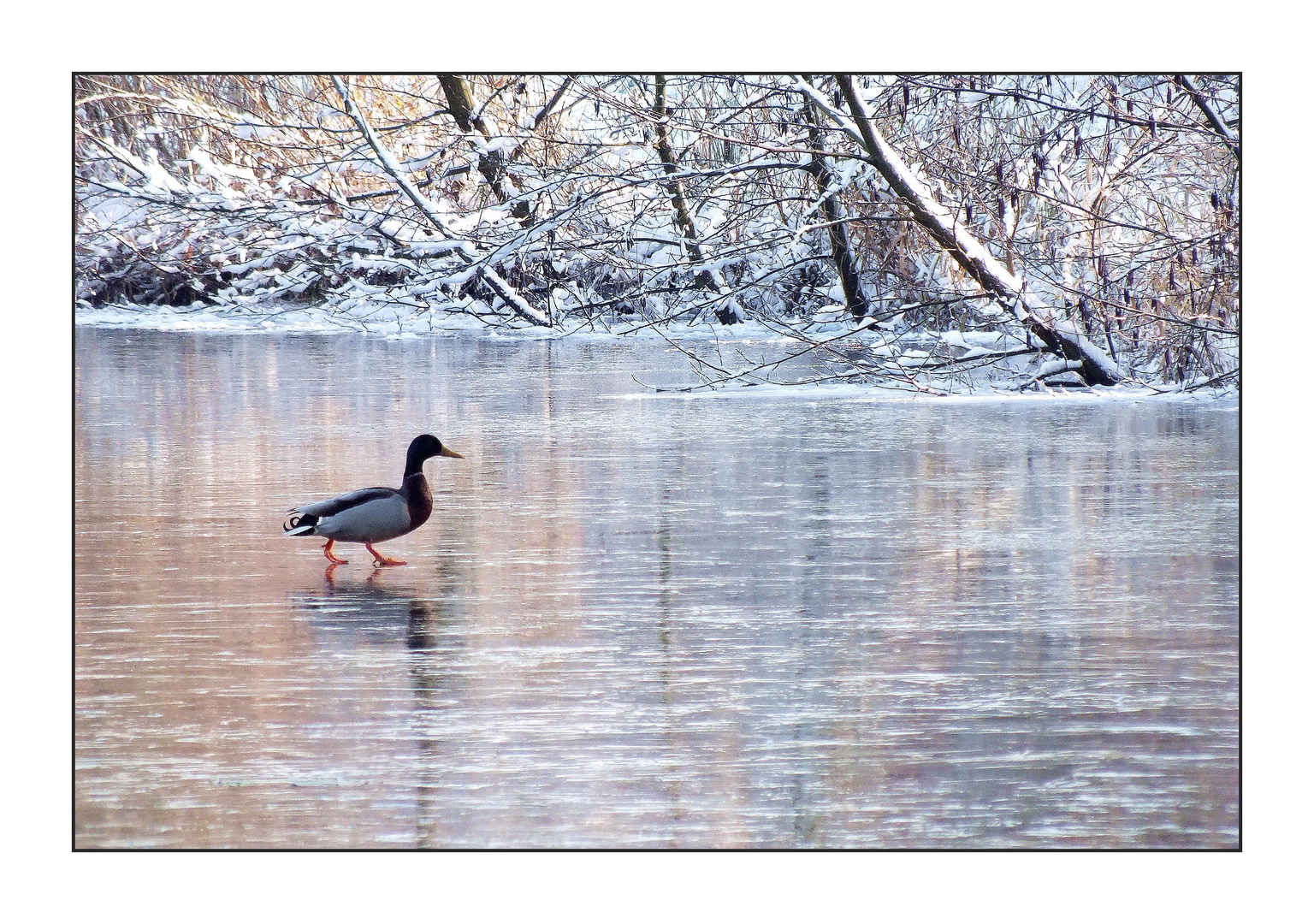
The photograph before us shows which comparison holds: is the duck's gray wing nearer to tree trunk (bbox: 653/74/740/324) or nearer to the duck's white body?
the duck's white body

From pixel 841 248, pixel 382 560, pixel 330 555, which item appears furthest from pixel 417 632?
pixel 841 248

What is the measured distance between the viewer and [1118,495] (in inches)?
249

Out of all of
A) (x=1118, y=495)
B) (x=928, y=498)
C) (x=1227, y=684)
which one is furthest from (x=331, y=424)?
(x=1227, y=684)

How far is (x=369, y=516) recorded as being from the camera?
4984 millimetres

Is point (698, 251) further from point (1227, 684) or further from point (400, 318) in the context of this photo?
point (1227, 684)

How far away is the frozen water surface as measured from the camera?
10.5ft

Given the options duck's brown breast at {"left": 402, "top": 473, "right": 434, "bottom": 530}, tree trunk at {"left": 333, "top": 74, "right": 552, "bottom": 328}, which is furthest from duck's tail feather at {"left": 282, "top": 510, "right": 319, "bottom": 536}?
tree trunk at {"left": 333, "top": 74, "right": 552, "bottom": 328}

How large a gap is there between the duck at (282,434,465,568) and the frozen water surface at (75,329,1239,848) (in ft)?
0.46

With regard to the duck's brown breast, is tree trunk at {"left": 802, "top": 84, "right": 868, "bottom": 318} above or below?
above

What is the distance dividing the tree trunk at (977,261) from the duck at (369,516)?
5322mm

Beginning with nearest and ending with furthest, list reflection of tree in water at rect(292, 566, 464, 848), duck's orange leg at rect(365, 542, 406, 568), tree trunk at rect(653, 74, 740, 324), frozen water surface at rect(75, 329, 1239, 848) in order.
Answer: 1. frozen water surface at rect(75, 329, 1239, 848)
2. reflection of tree in water at rect(292, 566, 464, 848)
3. duck's orange leg at rect(365, 542, 406, 568)
4. tree trunk at rect(653, 74, 740, 324)

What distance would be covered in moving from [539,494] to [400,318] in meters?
8.02

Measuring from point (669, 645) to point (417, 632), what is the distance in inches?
28.3

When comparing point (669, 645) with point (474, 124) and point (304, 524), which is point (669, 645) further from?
point (474, 124)
